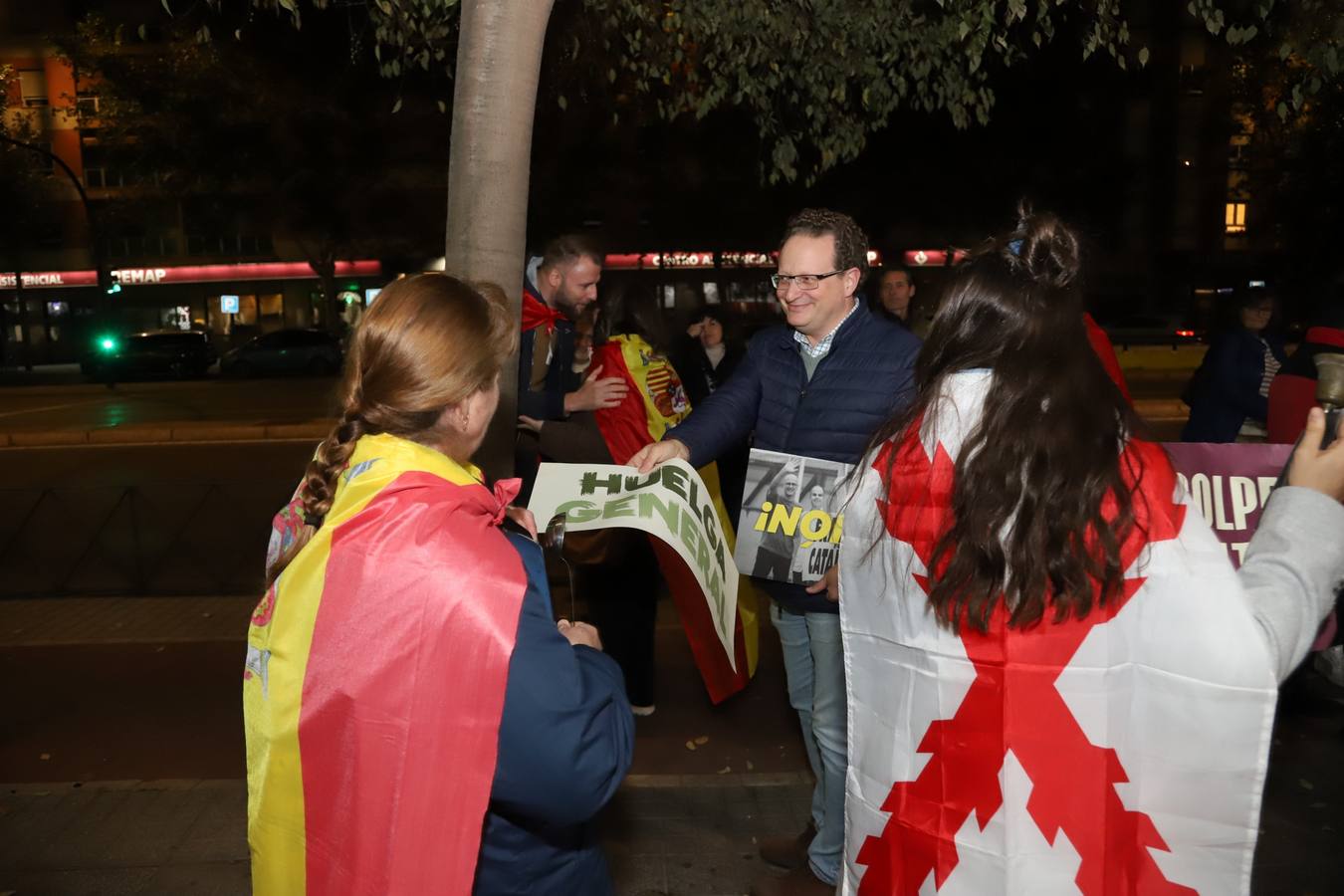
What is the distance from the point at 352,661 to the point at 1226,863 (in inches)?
59.6

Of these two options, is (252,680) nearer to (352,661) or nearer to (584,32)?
(352,661)

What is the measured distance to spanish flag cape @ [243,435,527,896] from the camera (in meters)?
1.65

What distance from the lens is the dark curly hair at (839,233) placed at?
3.31 meters

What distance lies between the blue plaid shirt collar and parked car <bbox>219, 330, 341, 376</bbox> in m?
30.3

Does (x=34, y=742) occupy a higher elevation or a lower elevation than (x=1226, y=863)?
lower

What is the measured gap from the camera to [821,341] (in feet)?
11.1

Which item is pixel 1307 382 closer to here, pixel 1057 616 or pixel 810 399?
pixel 810 399

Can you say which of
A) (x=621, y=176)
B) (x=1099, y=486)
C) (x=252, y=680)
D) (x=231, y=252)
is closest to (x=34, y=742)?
(x=252, y=680)

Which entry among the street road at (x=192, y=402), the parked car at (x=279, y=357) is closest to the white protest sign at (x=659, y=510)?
the street road at (x=192, y=402)

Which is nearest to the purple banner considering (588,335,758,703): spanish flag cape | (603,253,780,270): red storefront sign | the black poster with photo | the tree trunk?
the black poster with photo

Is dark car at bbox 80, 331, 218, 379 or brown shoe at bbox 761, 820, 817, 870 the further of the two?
dark car at bbox 80, 331, 218, 379

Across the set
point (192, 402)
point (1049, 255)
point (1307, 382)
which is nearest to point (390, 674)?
point (1049, 255)

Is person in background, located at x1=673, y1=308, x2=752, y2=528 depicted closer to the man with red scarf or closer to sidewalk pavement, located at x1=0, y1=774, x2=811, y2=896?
the man with red scarf

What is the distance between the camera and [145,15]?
6625 millimetres
